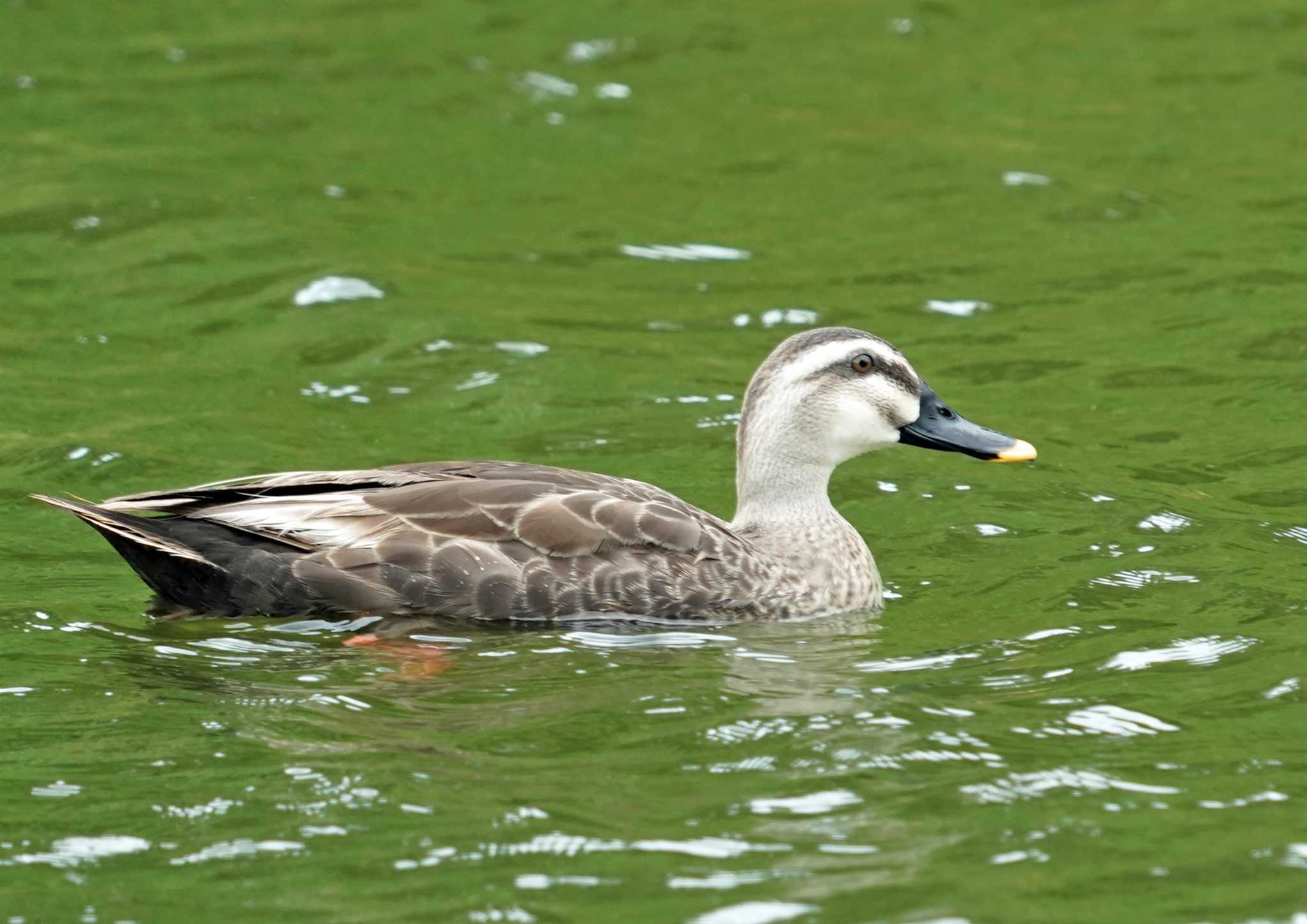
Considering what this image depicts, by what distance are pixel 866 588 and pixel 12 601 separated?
3.88 meters

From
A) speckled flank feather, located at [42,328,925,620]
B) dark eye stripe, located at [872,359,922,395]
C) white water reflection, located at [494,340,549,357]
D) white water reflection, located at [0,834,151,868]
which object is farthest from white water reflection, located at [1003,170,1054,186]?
white water reflection, located at [0,834,151,868]

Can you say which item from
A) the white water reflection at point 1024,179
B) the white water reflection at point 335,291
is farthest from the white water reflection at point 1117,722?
the white water reflection at point 1024,179

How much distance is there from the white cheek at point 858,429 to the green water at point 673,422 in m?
0.74

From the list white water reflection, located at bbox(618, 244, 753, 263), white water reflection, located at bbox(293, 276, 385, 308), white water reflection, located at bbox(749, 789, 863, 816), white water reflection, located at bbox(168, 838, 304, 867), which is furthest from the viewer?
white water reflection, located at bbox(618, 244, 753, 263)

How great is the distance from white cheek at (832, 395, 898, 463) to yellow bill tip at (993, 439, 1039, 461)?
0.52m

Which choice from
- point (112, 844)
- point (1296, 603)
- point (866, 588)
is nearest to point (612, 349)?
point (866, 588)

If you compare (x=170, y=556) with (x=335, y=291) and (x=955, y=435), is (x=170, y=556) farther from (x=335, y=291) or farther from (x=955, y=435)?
(x=335, y=291)

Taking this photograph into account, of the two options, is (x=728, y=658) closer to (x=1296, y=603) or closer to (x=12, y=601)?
(x=1296, y=603)

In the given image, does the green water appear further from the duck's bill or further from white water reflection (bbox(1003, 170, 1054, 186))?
the duck's bill

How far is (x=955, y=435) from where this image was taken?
9703 mm

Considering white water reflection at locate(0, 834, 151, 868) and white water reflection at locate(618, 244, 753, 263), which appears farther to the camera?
white water reflection at locate(618, 244, 753, 263)

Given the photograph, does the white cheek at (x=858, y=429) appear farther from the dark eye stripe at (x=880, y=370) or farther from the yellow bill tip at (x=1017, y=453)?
the yellow bill tip at (x=1017, y=453)

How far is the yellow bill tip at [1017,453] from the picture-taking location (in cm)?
960

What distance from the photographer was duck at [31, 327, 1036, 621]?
28.9 ft
